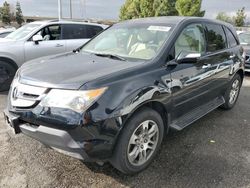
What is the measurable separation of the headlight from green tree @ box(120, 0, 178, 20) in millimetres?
25139

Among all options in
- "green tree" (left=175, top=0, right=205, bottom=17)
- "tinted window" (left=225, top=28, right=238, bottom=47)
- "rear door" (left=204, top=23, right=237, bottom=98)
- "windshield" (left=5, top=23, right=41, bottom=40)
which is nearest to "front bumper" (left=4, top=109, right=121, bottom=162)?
"rear door" (left=204, top=23, right=237, bottom=98)

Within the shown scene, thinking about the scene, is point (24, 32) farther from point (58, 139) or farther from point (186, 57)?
point (58, 139)

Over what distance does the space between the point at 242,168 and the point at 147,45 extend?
193cm

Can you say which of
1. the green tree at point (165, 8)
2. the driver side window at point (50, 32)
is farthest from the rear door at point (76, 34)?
the green tree at point (165, 8)

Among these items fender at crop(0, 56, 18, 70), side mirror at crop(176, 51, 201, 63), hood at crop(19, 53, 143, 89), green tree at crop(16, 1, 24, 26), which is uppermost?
side mirror at crop(176, 51, 201, 63)

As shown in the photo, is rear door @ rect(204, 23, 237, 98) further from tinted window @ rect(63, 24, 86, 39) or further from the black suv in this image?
tinted window @ rect(63, 24, 86, 39)

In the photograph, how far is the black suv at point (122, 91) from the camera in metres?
2.50

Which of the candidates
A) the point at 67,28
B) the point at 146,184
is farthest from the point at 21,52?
the point at 146,184

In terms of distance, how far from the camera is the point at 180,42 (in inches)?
140

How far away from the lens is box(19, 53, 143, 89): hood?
2.63m

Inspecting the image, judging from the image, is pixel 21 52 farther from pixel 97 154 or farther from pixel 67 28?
pixel 97 154

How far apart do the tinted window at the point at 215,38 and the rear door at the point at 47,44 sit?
4.10 metres

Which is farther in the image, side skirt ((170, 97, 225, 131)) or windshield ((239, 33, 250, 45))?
windshield ((239, 33, 250, 45))

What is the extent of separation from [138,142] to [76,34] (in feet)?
17.6
